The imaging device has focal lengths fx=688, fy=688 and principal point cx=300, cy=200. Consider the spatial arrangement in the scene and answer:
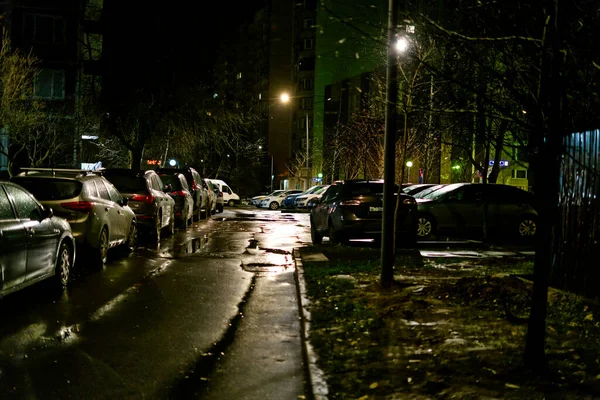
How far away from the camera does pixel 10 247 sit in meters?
7.97

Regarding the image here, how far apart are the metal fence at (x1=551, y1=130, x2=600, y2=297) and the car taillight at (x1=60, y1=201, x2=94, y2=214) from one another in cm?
774

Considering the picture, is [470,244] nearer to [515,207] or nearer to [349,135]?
[515,207]

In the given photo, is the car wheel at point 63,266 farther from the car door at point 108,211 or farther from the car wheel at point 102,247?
the car door at point 108,211

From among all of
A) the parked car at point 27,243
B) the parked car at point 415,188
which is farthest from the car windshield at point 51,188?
the parked car at point 415,188

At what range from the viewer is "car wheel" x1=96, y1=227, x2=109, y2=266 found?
12.6 meters

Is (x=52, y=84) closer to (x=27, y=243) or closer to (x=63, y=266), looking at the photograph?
(x=63, y=266)

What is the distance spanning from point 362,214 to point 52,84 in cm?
3410

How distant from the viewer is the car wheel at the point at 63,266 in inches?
391

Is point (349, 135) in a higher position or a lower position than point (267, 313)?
higher

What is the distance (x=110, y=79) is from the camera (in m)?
30.4

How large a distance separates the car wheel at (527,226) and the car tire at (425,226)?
268 cm

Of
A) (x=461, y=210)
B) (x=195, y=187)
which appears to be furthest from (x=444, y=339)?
(x=195, y=187)

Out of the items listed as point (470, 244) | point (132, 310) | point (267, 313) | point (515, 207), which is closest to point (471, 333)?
point (267, 313)

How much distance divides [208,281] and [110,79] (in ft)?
69.6
